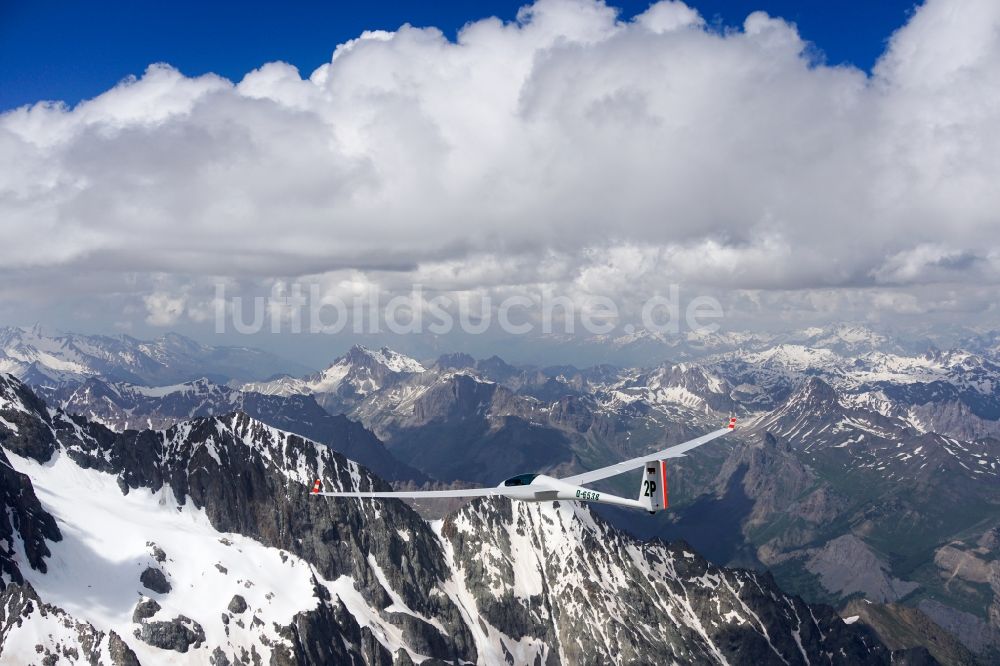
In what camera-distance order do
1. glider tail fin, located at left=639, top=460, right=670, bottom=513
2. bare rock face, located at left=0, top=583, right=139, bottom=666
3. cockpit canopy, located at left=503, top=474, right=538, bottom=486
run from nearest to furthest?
glider tail fin, located at left=639, top=460, right=670, bottom=513
cockpit canopy, located at left=503, top=474, right=538, bottom=486
bare rock face, located at left=0, top=583, right=139, bottom=666

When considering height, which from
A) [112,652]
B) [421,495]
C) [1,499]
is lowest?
[112,652]

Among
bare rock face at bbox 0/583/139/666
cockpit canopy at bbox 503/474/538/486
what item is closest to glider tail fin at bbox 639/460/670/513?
cockpit canopy at bbox 503/474/538/486

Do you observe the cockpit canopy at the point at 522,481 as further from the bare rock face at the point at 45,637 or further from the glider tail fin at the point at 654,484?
the bare rock face at the point at 45,637

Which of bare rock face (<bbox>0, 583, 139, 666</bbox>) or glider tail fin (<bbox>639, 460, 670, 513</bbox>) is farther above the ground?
glider tail fin (<bbox>639, 460, 670, 513</bbox>)

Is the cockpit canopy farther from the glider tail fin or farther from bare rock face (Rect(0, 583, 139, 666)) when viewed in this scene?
bare rock face (Rect(0, 583, 139, 666))

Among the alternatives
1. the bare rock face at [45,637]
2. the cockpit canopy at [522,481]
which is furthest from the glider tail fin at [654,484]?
the bare rock face at [45,637]

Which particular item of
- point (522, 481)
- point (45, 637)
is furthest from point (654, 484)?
point (45, 637)

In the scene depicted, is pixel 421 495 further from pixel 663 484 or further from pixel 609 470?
pixel 663 484

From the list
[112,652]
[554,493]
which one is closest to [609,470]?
[554,493]

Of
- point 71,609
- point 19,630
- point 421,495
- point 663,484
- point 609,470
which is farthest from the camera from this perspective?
point 71,609

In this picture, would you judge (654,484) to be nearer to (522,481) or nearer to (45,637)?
(522,481)

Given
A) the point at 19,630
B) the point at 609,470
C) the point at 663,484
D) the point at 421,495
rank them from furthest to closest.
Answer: the point at 19,630, the point at 421,495, the point at 609,470, the point at 663,484
